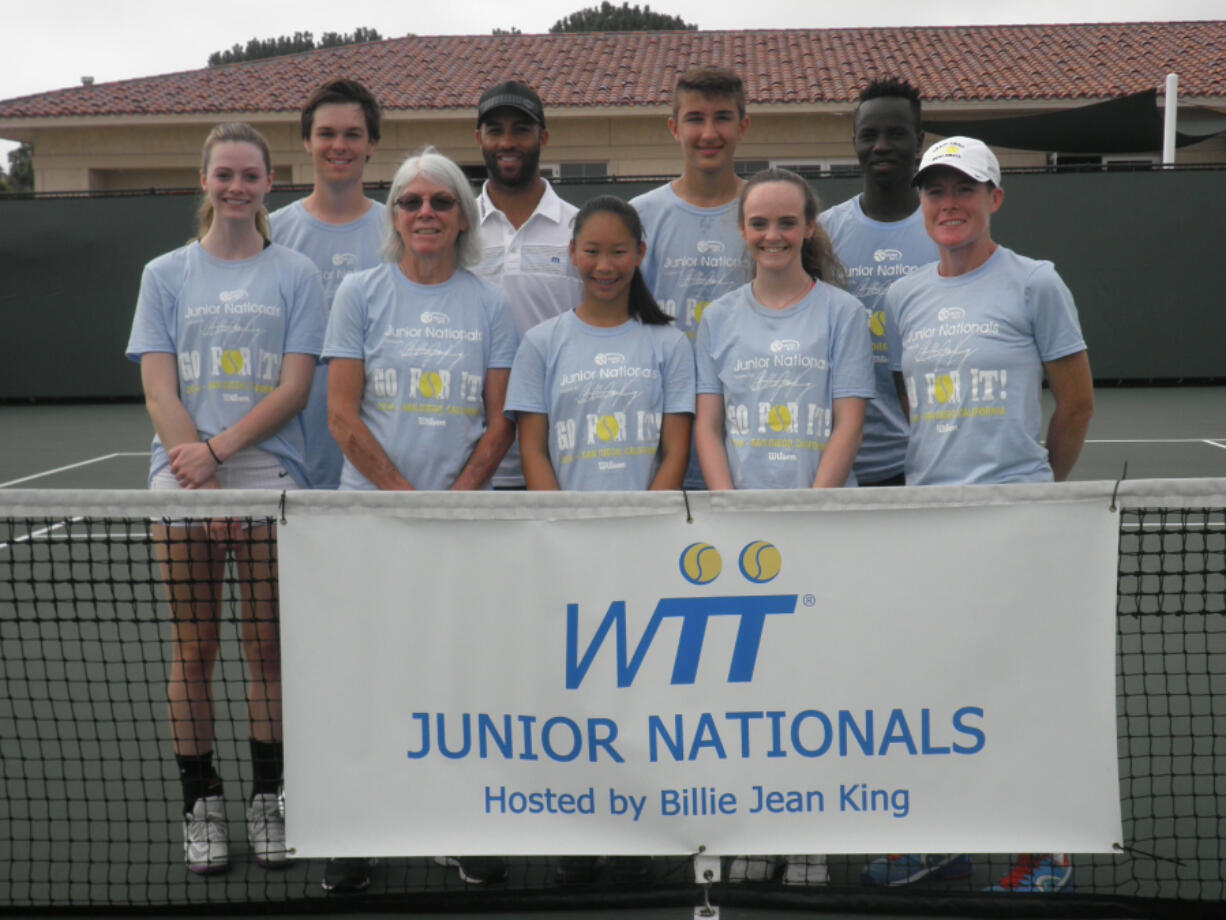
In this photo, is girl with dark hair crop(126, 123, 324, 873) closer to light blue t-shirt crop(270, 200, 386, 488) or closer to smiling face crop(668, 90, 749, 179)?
light blue t-shirt crop(270, 200, 386, 488)

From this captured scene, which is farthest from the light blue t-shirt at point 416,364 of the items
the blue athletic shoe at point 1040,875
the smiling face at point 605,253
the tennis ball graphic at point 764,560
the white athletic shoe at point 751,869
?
the blue athletic shoe at point 1040,875

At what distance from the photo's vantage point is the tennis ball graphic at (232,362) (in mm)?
3189

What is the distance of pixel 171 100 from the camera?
21.3m

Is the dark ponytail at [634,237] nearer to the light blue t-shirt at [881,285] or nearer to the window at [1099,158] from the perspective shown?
the light blue t-shirt at [881,285]

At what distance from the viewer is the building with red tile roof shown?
20.1 m

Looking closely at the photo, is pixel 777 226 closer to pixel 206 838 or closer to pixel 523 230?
pixel 523 230

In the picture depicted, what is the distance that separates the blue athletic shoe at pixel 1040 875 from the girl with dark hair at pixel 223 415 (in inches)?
68.7

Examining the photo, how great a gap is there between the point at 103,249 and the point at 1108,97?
1564 centimetres

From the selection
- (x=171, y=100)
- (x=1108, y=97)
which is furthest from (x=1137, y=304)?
(x=171, y=100)

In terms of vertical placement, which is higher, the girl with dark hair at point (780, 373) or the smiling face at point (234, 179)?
the smiling face at point (234, 179)

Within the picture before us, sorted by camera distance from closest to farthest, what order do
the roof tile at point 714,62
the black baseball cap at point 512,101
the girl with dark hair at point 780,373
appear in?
the girl with dark hair at point 780,373
the black baseball cap at point 512,101
the roof tile at point 714,62

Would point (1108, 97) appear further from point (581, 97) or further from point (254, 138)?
point (254, 138)

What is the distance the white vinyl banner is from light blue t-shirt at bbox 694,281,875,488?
0.46 meters

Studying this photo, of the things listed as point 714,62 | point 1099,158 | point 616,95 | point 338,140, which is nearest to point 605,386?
point 338,140
